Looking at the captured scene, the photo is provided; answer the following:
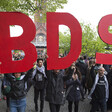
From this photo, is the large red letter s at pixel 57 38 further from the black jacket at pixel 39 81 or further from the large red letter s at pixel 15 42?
the black jacket at pixel 39 81

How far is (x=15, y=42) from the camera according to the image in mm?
3105

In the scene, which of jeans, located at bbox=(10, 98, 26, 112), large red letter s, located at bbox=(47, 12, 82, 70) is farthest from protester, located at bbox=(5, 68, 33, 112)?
large red letter s, located at bbox=(47, 12, 82, 70)

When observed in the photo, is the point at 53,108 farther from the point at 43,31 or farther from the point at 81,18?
the point at 43,31

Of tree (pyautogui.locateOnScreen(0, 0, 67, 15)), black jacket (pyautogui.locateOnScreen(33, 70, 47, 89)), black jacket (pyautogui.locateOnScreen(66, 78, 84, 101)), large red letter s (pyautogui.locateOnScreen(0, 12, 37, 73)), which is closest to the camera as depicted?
large red letter s (pyautogui.locateOnScreen(0, 12, 37, 73))

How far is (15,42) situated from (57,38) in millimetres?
985

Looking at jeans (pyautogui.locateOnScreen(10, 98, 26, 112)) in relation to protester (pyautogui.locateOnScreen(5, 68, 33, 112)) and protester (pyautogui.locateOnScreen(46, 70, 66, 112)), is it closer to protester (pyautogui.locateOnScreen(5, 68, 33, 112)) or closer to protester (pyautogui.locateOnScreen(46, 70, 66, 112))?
protester (pyautogui.locateOnScreen(5, 68, 33, 112))

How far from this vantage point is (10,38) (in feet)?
10.1

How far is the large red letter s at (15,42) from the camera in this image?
9.87 ft

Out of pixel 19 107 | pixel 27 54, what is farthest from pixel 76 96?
pixel 27 54

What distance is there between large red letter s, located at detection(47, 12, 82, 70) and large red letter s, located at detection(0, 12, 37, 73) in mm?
399

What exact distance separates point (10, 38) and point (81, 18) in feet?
64.7

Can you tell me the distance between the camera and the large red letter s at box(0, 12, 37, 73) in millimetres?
3008

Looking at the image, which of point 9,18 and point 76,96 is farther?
point 76,96

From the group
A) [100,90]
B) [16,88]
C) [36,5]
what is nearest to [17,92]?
[16,88]
